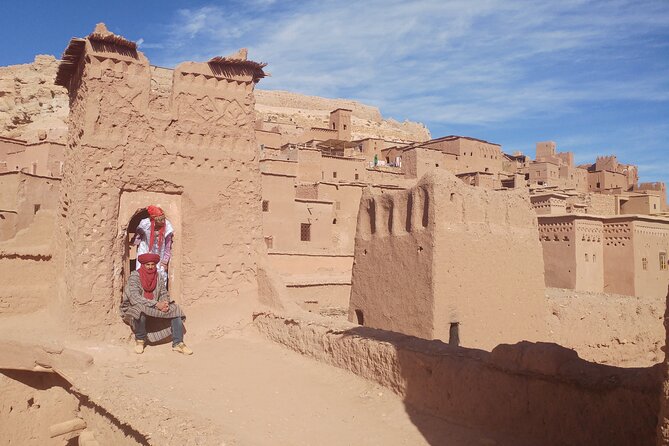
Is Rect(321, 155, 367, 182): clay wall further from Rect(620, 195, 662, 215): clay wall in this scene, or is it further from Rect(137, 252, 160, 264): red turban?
Rect(137, 252, 160, 264): red turban

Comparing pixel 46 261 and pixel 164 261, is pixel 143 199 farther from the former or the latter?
pixel 46 261

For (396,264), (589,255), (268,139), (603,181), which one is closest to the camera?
(396,264)

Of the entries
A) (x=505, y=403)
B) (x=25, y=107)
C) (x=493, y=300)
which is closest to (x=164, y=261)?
(x=505, y=403)

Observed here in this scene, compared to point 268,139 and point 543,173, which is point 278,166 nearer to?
point 268,139

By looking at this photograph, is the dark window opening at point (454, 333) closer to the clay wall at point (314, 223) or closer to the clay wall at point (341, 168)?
the clay wall at point (314, 223)

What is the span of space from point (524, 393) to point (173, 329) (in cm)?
481

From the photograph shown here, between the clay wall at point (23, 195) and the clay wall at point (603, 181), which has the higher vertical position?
the clay wall at point (603, 181)

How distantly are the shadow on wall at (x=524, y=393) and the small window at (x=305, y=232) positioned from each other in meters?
15.8

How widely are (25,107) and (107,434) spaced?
1681 inches

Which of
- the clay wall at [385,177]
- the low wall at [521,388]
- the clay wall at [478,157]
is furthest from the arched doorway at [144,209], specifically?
the clay wall at [478,157]

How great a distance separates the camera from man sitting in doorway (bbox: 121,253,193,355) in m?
7.42

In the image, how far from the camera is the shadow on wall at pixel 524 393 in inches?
160

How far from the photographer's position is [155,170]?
27.0 feet

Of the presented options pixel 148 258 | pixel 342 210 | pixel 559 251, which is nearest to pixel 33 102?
pixel 342 210
